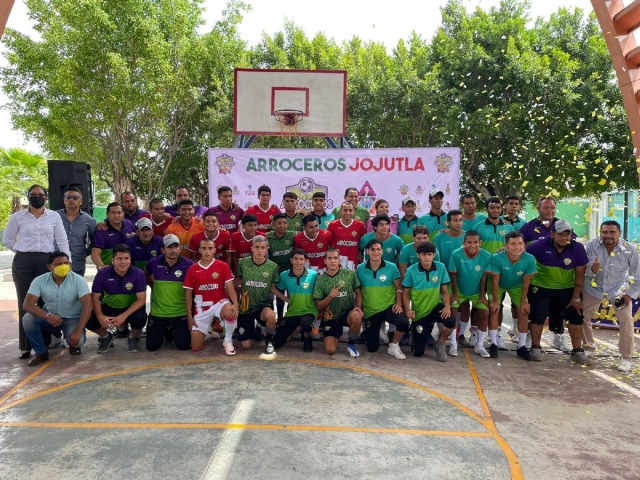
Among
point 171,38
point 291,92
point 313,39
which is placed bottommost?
point 291,92

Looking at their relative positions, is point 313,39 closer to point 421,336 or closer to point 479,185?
point 479,185

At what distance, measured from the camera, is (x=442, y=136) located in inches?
659

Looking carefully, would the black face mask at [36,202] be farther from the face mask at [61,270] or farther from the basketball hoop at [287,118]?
the basketball hoop at [287,118]

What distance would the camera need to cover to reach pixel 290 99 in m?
10.5

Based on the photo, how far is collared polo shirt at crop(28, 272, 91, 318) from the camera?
546 centimetres

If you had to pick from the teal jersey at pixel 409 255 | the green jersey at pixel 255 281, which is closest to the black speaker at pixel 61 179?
the green jersey at pixel 255 281

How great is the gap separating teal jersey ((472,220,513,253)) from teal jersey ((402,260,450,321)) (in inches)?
44.5

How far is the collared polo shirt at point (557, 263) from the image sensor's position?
226 inches

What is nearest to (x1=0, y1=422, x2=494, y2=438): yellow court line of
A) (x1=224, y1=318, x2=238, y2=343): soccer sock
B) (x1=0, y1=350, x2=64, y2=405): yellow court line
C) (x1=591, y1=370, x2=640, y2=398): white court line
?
(x1=0, y1=350, x2=64, y2=405): yellow court line

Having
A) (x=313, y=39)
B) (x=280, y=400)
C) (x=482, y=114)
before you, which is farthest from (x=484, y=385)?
(x=313, y=39)

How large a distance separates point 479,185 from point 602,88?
4.85m

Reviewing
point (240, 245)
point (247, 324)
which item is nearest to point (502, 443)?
point (247, 324)

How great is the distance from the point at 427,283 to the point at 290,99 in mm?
6048

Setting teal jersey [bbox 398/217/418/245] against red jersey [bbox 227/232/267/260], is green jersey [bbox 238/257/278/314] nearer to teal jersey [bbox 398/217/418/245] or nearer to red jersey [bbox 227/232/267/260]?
red jersey [bbox 227/232/267/260]
